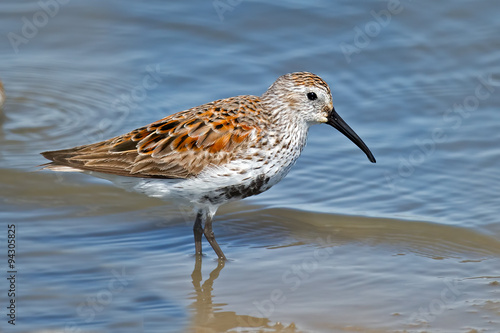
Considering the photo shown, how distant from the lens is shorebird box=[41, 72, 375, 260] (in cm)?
866

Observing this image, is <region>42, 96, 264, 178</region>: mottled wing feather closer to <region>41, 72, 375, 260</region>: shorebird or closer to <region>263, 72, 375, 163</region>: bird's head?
<region>41, 72, 375, 260</region>: shorebird

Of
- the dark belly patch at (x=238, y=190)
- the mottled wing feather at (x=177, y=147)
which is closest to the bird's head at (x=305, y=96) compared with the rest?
the mottled wing feather at (x=177, y=147)

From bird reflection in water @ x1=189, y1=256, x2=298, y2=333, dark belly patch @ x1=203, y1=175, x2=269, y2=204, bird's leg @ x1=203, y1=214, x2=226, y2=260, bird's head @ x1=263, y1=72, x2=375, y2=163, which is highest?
bird's head @ x1=263, y1=72, x2=375, y2=163

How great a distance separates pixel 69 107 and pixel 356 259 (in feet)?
20.3

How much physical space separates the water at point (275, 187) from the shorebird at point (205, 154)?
36.4 inches

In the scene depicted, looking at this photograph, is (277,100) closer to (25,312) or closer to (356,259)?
(356,259)

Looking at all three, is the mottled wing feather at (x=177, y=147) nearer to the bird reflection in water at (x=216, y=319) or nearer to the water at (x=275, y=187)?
the water at (x=275, y=187)

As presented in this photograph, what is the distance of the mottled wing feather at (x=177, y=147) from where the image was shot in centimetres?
867

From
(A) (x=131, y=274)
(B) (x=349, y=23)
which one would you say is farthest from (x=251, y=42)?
(A) (x=131, y=274)

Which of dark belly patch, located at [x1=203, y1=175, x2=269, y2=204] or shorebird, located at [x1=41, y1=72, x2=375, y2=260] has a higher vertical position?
shorebird, located at [x1=41, y1=72, x2=375, y2=260]

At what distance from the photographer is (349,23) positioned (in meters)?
15.6

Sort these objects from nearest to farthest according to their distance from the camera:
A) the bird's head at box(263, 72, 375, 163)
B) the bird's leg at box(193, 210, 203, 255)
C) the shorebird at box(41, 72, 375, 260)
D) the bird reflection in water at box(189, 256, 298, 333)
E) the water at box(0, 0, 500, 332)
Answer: the bird reflection in water at box(189, 256, 298, 333), the water at box(0, 0, 500, 332), the shorebird at box(41, 72, 375, 260), the bird's head at box(263, 72, 375, 163), the bird's leg at box(193, 210, 203, 255)

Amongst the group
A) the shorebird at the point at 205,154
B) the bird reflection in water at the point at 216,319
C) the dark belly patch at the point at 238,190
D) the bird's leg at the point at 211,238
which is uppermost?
the shorebird at the point at 205,154

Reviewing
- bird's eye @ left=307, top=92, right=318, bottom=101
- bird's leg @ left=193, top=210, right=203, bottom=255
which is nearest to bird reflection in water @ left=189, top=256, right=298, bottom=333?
bird's leg @ left=193, top=210, right=203, bottom=255
